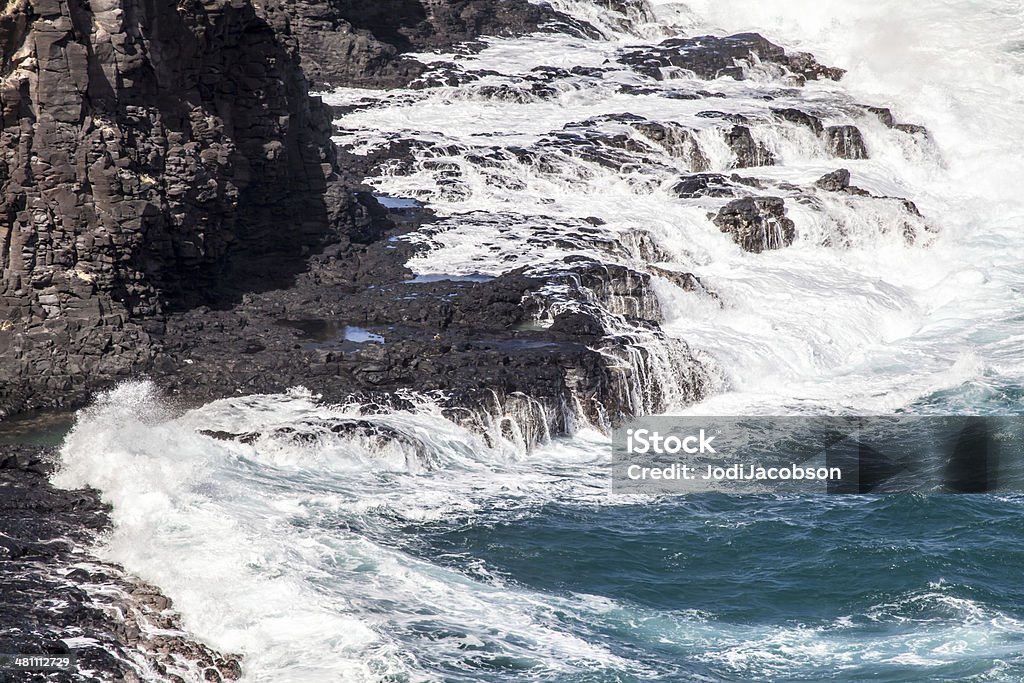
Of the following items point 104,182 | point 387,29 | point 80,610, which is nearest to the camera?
point 80,610

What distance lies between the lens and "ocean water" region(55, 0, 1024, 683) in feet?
72.3

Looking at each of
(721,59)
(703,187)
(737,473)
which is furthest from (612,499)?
(721,59)

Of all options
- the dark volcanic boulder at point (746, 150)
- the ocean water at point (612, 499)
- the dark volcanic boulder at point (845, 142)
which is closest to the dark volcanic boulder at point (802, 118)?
the dark volcanic boulder at point (845, 142)

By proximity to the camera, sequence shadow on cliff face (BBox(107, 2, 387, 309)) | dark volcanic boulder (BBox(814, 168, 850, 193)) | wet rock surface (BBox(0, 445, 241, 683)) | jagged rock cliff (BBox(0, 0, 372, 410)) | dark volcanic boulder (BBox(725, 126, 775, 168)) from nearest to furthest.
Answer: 1. wet rock surface (BBox(0, 445, 241, 683))
2. jagged rock cliff (BBox(0, 0, 372, 410))
3. shadow on cliff face (BBox(107, 2, 387, 309))
4. dark volcanic boulder (BBox(814, 168, 850, 193))
5. dark volcanic boulder (BBox(725, 126, 775, 168))

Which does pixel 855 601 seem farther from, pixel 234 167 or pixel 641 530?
pixel 234 167

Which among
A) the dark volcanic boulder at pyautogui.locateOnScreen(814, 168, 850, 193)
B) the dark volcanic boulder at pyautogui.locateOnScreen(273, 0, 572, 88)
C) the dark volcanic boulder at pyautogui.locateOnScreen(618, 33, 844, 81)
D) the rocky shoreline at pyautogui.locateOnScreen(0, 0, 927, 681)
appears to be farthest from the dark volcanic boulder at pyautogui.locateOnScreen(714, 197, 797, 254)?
the dark volcanic boulder at pyautogui.locateOnScreen(273, 0, 572, 88)

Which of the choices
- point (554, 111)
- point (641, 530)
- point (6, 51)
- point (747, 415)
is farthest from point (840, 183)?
point (6, 51)

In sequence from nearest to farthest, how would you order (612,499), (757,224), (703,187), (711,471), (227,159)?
1. (612,499)
2. (711,471)
3. (227,159)
4. (757,224)
5. (703,187)

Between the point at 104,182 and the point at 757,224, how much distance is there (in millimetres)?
19354

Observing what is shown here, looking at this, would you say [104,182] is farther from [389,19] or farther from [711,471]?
[389,19]

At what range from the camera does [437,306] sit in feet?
114

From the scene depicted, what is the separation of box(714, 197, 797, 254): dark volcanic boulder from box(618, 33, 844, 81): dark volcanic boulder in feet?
49.1

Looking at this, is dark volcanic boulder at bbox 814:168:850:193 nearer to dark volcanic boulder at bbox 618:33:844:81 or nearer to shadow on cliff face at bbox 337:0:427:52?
dark volcanic boulder at bbox 618:33:844:81

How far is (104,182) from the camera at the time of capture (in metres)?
31.1
